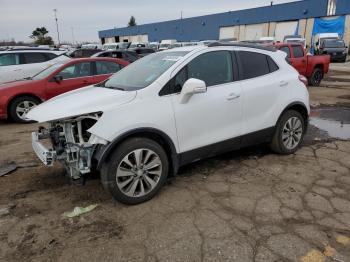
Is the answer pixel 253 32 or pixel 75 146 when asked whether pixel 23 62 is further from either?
pixel 253 32

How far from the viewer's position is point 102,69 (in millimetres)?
8836

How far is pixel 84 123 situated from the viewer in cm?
361

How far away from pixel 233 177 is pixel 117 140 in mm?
1822

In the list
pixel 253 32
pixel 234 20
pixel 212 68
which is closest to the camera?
pixel 212 68

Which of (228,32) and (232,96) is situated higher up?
(228,32)

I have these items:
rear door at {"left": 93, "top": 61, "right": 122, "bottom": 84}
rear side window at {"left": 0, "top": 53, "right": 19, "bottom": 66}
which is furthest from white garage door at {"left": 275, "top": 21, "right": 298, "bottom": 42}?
rear door at {"left": 93, "top": 61, "right": 122, "bottom": 84}

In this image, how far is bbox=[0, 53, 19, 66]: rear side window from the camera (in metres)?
11.0

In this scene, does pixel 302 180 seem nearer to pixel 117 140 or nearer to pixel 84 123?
pixel 117 140

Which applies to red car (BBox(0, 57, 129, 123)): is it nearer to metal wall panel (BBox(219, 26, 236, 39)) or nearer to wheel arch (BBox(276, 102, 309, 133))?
wheel arch (BBox(276, 102, 309, 133))

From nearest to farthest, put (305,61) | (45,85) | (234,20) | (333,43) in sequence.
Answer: (45,85) < (305,61) < (333,43) < (234,20)

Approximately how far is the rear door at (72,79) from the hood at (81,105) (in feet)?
14.7

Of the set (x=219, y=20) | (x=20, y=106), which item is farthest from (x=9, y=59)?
(x=219, y=20)

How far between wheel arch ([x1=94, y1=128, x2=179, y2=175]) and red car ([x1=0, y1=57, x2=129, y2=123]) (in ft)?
17.3

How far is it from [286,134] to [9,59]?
990 cm
